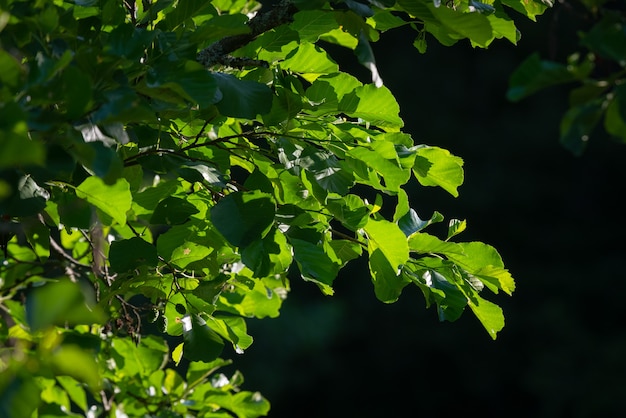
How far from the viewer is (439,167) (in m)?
0.93

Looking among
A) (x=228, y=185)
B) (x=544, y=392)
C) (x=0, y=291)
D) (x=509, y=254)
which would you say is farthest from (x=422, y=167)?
(x=509, y=254)

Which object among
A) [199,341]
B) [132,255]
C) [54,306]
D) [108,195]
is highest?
[54,306]

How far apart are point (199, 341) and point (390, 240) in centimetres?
24

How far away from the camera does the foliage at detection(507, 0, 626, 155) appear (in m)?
0.55

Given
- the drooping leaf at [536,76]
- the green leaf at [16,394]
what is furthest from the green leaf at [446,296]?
the green leaf at [16,394]

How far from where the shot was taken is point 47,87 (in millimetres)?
623

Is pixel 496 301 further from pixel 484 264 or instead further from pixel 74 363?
pixel 74 363

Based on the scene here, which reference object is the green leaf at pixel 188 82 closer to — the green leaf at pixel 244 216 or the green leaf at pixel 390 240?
the green leaf at pixel 244 216

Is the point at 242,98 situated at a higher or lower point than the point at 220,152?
higher

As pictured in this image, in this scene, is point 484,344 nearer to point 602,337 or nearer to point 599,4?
point 602,337

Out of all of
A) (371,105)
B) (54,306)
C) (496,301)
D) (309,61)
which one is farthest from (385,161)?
(496,301)

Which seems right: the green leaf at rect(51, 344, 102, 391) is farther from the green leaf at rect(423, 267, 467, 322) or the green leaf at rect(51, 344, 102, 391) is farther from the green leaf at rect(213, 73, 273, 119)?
the green leaf at rect(423, 267, 467, 322)

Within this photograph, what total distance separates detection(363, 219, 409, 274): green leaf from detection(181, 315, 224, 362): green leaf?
0.68 ft

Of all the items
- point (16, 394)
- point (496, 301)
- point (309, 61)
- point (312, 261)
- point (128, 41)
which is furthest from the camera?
point (496, 301)
